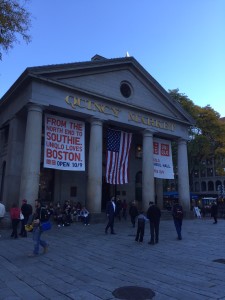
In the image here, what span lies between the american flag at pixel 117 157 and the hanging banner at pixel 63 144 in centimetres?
236

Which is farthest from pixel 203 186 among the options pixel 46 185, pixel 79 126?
pixel 79 126

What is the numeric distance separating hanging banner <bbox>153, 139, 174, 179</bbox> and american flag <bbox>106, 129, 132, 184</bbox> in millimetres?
3768

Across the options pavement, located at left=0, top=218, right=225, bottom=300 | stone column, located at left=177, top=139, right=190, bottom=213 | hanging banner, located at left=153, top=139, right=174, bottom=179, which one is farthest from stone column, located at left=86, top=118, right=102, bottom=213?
stone column, located at left=177, top=139, right=190, bottom=213

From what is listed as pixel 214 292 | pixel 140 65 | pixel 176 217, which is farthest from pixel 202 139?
pixel 214 292

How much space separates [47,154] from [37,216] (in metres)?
9.28

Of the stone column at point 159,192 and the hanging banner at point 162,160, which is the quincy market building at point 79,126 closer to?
the hanging banner at point 162,160

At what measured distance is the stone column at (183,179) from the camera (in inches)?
1054

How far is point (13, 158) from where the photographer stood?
20.9 metres

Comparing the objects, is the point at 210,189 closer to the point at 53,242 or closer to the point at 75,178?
the point at 75,178

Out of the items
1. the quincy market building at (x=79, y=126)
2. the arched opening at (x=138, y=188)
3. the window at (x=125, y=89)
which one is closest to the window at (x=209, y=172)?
the quincy market building at (x=79, y=126)

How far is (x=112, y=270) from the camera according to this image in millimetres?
7629

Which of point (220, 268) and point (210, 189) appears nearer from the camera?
point (220, 268)

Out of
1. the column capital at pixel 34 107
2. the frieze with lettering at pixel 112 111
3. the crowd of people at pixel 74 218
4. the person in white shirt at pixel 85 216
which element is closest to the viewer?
the crowd of people at pixel 74 218

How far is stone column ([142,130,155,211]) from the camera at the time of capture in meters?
23.8
